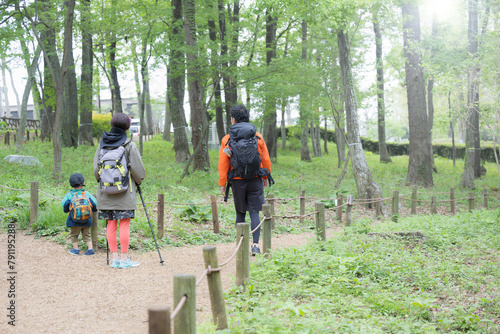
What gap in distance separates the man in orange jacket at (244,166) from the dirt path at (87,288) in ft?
3.00

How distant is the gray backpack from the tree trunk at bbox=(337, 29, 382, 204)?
8924 millimetres

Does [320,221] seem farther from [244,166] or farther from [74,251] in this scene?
[74,251]

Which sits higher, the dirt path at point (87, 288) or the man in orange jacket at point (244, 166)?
the man in orange jacket at point (244, 166)

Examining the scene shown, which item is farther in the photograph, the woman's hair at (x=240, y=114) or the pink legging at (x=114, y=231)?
the woman's hair at (x=240, y=114)

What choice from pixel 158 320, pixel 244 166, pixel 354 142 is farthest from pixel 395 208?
pixel 158 320

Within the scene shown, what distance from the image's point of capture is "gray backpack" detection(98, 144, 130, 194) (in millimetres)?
5223

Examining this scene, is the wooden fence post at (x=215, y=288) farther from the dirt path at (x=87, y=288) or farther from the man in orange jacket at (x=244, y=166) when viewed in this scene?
the man in orange jacket at (x=244, y=166)

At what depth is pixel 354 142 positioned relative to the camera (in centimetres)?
1277

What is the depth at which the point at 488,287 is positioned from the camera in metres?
5.45

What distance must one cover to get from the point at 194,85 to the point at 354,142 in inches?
232

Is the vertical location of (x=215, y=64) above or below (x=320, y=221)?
above

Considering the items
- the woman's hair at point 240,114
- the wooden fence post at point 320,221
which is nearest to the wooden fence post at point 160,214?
the woman's hair at point 240,114

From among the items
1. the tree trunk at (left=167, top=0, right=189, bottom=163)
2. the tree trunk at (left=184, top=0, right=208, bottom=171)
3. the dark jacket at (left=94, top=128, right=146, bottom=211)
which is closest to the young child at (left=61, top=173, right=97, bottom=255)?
the dark jacket at (left=94, top=128, right=146, bottom=211)

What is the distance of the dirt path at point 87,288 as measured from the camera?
379cm
